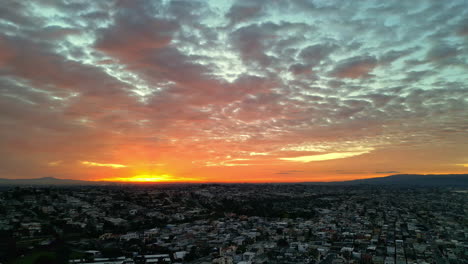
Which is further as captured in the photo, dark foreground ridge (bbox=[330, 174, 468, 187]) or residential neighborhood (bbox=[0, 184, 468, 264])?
dark foreground ridge (bbox=[330, 174, 468, 187])

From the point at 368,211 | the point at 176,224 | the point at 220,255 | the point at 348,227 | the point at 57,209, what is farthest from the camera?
the point at 368,211

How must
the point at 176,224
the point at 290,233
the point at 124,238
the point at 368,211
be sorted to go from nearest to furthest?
the point at 124,238 → the point at 290,233 → the point at 176,224 → the point at 368,211

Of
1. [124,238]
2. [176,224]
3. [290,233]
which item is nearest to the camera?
[124,238]

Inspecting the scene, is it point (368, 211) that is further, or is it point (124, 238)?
point (368, 211)

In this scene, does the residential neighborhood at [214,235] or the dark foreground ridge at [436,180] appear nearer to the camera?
the residential neighborhood at [214,235]

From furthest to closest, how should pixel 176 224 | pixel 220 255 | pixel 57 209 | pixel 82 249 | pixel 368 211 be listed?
1. pixel 368 211
2. pixel 57 209
3. pixel 176 224
4. pixel 82 249
5. pixel 220 255

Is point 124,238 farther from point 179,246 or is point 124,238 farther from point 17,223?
point 17,223

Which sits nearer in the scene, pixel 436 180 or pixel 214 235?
pixel 214 235

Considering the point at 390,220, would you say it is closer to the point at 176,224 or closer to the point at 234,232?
the point at 234,232

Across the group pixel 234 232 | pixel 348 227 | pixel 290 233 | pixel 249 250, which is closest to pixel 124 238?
pixel 234 232

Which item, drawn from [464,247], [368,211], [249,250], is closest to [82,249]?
[249,250]
